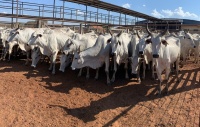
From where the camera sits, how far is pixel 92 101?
9.27 m

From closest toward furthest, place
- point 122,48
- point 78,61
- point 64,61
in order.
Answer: point 78,61
point 122,48
point 64,61

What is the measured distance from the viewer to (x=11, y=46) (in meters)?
13.8

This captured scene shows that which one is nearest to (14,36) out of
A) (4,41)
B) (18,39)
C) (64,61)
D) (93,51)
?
(18,39)

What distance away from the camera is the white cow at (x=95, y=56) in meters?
10.8

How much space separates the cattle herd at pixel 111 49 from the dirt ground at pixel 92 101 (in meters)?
0.59

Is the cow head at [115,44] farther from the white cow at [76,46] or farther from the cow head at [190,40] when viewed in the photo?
the cow head at [190,40]

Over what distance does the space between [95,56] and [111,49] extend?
714 millimetres

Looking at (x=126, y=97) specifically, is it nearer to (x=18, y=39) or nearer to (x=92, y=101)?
(x=92, y=101)

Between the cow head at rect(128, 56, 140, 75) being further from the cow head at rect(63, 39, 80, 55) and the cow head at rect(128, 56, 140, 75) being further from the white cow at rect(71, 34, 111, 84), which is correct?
the cow head at rect(63, 39, 80, 55)

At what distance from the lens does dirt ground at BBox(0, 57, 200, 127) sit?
7.98 m

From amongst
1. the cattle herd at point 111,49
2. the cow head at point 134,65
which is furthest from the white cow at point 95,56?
the cow head at point 134,65

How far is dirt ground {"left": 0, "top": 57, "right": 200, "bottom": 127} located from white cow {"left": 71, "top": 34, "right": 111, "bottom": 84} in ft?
2.24

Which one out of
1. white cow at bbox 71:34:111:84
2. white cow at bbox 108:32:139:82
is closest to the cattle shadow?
white cow at bbox 108:32:139:82

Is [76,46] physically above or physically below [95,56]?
above
